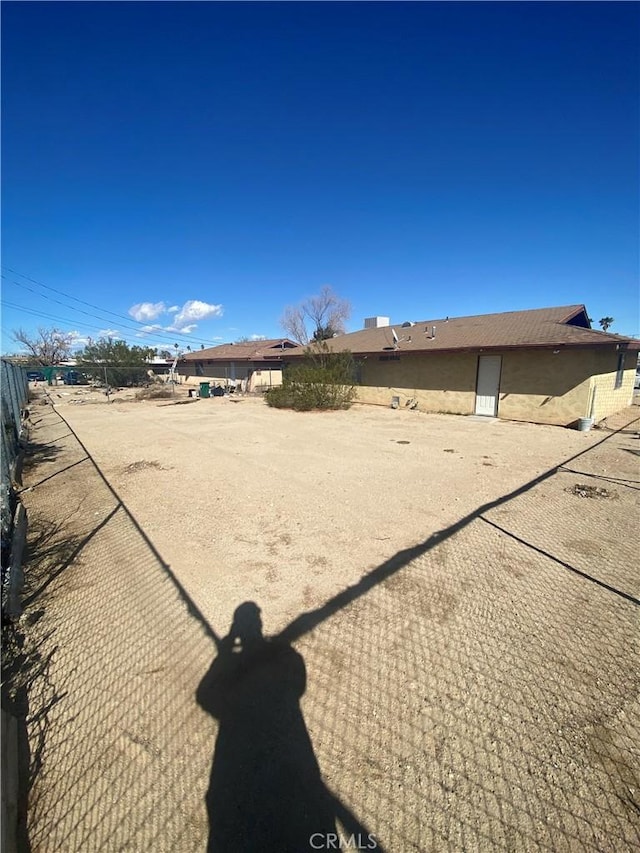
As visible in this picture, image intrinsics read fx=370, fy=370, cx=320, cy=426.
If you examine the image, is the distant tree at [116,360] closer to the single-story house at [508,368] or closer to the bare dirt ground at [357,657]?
the single-story house at [508,368]

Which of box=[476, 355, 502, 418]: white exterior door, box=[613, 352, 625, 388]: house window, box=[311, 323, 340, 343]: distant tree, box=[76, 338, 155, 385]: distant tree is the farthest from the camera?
box=[311, 323, 340, 343]: distant tree

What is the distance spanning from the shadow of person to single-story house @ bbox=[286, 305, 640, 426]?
12236 millimetres

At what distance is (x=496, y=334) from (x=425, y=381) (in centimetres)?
321

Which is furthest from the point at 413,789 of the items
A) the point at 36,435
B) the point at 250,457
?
the point at 36,435

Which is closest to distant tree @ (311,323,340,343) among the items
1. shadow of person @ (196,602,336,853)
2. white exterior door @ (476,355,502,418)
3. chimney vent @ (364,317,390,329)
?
chimney vent @ (364,317,390,329)

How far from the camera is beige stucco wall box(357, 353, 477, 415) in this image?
14.5 metres

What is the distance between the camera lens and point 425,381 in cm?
1582

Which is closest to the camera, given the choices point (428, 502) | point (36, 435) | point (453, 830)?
point (453, 830)

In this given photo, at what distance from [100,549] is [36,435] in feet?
31.8

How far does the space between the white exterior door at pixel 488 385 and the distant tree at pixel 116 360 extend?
27.3m

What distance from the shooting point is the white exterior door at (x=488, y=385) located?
1357cm

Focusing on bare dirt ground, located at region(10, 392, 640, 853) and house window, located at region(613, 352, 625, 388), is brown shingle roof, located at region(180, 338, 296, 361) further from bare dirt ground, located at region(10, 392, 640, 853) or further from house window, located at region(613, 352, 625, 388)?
bare dirt ground, located at region(10, 392, 640, 853)

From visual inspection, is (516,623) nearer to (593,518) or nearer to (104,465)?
(593,518)

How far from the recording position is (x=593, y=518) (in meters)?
4.80
